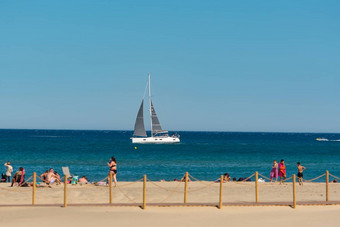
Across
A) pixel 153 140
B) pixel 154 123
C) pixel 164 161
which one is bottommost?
pixel 164 161

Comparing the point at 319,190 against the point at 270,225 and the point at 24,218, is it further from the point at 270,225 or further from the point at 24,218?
the point at 24,218

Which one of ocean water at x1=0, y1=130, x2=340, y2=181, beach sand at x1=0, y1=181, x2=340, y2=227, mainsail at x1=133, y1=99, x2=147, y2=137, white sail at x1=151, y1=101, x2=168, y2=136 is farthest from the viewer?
mainsail at x1=133, y1=99, x2=147, y2=137

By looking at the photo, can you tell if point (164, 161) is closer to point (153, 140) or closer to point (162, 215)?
point (153, 140)

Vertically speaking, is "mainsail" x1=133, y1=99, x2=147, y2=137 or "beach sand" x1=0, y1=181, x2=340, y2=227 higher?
"mainsail" x1=133, y1=99, x2=147, y2=137

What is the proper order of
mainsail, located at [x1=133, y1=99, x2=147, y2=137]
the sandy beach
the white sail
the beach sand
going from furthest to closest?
mainsail, located at [x1=133, y1=99, x2=147, y2=137], the white sail, the sandy beach, the beach sand

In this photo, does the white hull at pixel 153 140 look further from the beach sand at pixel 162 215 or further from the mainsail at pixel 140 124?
the beach sand at pixel 162 215

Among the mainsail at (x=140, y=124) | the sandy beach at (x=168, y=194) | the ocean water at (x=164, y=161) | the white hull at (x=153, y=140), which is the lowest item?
the ocean water at (x=164, y=161)

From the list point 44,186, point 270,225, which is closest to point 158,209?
point 270,225

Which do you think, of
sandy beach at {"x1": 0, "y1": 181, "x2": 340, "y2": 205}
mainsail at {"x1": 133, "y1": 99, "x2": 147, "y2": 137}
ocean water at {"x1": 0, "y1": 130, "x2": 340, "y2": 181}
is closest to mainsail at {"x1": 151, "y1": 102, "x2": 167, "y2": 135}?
mainsail at {"x1": 133, "y1": 99, "x2": 147, "y2": 137}

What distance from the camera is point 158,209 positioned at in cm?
1945

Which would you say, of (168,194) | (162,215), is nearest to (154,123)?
(168,194)

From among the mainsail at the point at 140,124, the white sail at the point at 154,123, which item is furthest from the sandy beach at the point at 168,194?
the mainsail at the point at 140,124

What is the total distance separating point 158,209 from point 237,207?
3224 mm

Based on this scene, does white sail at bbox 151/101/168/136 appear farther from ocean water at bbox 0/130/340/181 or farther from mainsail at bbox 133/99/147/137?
ocean water at bbox 0/130/340/181
